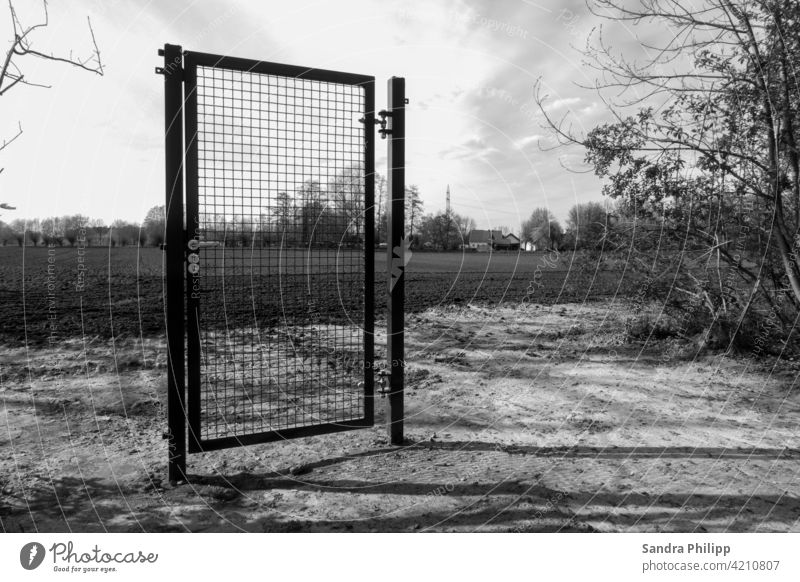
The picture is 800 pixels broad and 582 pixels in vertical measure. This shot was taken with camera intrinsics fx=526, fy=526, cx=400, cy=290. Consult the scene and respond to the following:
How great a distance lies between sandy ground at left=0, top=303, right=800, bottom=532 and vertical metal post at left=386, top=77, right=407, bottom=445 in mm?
356

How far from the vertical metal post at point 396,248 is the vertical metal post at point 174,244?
4.89 ft

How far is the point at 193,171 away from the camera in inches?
136

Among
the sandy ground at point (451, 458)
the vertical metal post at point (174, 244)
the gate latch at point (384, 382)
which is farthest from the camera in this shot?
the gate latch at point (384, 382)

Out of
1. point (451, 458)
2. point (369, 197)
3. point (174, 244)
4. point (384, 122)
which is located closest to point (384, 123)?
point (384, 122)

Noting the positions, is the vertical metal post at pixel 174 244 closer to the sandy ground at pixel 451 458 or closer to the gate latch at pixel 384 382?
the sandy ground at pixel 451 458

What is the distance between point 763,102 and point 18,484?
7525 mm

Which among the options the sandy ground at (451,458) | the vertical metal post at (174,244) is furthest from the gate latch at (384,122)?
the sandy ground at (451,458)

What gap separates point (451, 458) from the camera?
3.99 meters

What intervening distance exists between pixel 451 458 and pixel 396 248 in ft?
5.44

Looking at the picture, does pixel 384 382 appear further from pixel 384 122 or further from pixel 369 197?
pixel 384 122

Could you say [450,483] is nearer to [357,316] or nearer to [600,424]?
[600,424]

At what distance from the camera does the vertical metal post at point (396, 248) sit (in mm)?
4023

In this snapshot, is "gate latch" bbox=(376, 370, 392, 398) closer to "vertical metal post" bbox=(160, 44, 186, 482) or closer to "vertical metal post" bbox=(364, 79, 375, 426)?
"vertical metal post" bbox=(364, 79, 375, 426)

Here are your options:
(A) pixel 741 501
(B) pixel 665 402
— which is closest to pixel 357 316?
(B) pixel 665 402
